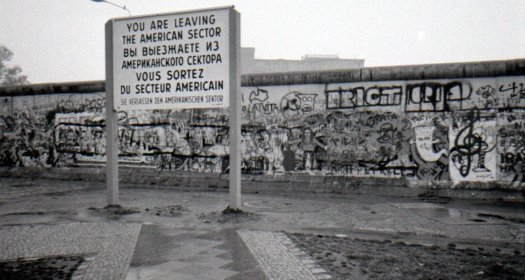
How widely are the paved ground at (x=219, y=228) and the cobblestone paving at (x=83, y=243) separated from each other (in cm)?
1

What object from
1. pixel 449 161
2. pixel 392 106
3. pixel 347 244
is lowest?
pixel 347 244

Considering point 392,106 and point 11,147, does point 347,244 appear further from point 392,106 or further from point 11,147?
point 11,147

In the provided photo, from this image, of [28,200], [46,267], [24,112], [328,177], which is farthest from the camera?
[24,112]

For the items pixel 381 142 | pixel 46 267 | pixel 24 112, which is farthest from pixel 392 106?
pixel 24 112

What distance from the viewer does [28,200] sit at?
9867 mm

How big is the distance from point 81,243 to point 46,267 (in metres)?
1.04

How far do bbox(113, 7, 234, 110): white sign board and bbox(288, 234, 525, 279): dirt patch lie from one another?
3488mm

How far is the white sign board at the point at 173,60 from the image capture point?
25.7 ft

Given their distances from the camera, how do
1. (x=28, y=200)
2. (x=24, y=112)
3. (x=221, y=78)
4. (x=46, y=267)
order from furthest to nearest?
(x=24, y=112)
(x=28, y=200)
(x=221, y=78)
(x=46, y=267)

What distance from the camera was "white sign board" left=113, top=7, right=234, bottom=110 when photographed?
784 cm

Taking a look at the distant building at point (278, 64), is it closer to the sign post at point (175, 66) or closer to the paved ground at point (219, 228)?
the paved ground at point (219, 228)

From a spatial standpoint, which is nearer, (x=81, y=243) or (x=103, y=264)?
(x=103, y=264)

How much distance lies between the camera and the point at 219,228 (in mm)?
6805

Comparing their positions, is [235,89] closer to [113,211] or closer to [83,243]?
[113,211]
